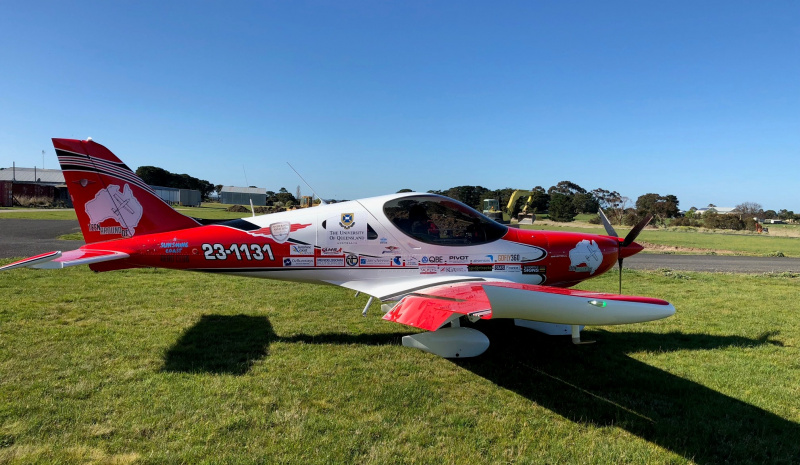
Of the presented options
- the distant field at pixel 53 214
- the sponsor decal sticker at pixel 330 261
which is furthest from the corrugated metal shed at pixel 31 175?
the sponsor decal sticker at pixel 330 261

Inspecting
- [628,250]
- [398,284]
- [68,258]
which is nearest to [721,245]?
[628,250]

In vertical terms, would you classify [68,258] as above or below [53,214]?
below

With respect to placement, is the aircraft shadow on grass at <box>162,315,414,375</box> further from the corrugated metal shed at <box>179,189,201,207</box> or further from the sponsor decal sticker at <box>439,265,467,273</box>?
the corrugated metal shed at <box>179,189,201,207</box>

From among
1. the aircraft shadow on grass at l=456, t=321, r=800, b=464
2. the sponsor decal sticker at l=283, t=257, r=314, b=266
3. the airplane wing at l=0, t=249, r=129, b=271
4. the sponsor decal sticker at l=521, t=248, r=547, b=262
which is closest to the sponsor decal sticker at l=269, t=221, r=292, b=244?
the sponsor decal sticker at l=283, t=257, r=314, b=266

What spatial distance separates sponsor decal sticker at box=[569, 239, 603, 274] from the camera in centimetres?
611

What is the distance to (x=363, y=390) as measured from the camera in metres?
4.12

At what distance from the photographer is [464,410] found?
381cm

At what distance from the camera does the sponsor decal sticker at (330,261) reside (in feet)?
18.5

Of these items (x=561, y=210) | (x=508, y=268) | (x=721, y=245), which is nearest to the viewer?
A: (x=508, y=268)

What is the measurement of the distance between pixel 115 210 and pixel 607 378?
685cm

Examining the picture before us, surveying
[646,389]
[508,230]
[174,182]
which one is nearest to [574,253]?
[508,230]

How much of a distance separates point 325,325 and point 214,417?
289 centimetres

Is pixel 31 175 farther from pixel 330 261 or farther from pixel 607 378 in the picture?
pixel 607 378

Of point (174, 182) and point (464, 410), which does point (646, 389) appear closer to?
point (464, 410)
